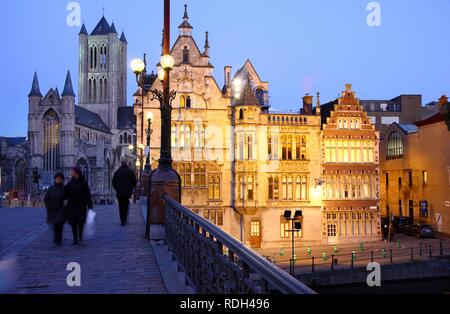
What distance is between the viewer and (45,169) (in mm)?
94062

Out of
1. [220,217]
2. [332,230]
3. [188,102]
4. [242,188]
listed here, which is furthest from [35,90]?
[332,230]

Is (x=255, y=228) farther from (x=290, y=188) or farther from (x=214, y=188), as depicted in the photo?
(x=214, y=188)

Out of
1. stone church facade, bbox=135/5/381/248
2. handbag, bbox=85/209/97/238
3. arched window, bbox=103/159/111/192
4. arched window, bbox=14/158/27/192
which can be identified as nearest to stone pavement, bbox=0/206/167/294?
handbag, bbox=85/209/97/238

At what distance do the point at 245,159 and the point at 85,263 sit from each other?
29.2 meters

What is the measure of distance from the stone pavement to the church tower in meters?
111

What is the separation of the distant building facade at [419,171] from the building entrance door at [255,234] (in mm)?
16341

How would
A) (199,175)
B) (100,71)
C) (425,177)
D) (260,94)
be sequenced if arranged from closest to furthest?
1. (199,175)
2. (425,177)
3. (260,94)
4. (100,71)

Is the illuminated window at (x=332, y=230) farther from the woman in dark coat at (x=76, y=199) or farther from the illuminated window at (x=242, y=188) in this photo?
the woman in dark coat at (x=76, y=199)

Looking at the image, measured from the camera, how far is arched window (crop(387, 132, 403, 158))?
48.4 meters

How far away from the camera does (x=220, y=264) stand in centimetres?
555

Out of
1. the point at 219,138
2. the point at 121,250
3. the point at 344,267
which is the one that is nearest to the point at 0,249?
the point at 121,250
